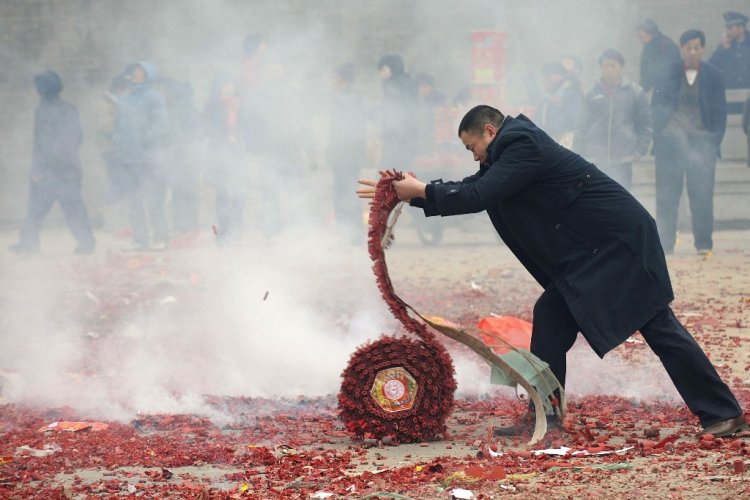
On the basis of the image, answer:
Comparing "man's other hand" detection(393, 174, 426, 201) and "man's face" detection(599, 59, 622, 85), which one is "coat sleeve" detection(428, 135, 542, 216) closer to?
"man's other hand" detection(393, 174, 426, 201)

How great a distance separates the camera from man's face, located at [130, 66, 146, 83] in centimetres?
1280

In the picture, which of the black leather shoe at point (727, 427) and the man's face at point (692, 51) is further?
the man's face at point (692, 51)

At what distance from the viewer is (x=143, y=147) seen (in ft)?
43.2

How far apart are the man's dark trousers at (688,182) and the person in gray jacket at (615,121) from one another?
291mm

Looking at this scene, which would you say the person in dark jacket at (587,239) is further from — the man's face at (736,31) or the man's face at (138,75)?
the man's face at (736,31)

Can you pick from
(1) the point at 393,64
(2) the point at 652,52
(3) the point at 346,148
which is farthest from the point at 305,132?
(2) the point at 652,52

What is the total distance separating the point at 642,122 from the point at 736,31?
2475 millimetres

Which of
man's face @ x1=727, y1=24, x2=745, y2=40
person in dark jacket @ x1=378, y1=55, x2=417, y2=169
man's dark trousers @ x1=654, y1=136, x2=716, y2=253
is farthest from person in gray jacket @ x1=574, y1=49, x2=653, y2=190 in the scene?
person in dark jacket @ x1=378, y1=55, x2=417, y2=169

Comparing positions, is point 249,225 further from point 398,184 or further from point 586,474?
point 586,474

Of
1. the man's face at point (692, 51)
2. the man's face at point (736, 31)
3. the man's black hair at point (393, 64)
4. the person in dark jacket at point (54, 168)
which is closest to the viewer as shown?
the man's face at point (692, 51)

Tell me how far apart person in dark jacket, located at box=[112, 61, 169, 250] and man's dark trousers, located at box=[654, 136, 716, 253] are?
5517 millimetres

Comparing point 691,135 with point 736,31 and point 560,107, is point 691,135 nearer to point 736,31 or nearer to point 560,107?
point 560,107

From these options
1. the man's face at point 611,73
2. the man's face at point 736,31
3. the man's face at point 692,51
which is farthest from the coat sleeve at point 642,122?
the man's face at point 736,31

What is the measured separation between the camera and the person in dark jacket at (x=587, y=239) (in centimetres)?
450
